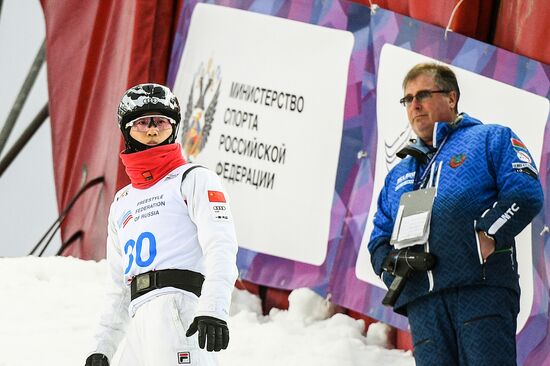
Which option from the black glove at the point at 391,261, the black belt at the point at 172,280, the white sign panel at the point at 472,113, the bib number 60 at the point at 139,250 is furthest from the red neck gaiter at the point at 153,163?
the white sign panel at the point at 472,113

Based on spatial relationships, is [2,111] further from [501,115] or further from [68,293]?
[501,115]

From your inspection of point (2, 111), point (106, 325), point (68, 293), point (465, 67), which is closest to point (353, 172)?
point (465, 67)

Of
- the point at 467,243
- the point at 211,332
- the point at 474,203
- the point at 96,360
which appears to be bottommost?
the point at 96,360

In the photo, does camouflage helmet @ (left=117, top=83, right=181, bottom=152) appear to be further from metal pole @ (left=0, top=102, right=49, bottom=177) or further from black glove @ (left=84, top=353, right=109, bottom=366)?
metal pole @ (left=0, top=102, right=49, bottom=177)

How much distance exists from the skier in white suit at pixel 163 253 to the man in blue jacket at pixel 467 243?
28.0 inches

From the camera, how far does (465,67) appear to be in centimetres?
552

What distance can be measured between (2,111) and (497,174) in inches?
273

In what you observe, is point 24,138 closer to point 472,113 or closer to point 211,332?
point 472,113

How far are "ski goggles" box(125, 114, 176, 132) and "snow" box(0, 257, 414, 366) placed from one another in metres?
1.76

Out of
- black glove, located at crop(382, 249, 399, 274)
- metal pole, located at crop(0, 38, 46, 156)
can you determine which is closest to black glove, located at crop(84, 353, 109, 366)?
black glove, located at crop(382, 249, 399, 274)

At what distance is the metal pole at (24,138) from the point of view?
31.2ft

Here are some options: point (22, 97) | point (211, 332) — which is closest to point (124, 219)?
point (211, 332)

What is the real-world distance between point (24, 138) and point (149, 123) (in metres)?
5.40

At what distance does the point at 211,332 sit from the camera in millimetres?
3803
